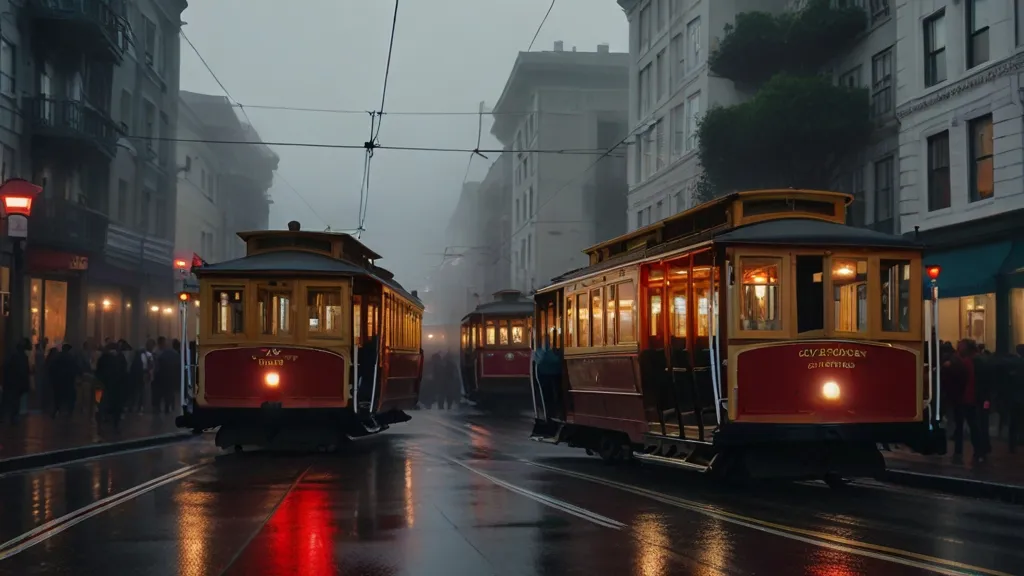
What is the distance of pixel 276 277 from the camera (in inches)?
745

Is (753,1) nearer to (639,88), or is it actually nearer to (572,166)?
(639,88)

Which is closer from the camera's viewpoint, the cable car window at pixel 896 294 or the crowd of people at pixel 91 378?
the cable car window at pixel 896 294

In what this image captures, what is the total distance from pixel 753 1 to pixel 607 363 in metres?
25.5

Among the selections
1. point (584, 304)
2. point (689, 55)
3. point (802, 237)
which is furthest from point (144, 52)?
point (802, 237)

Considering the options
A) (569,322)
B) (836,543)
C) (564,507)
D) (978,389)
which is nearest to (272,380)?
(569,322)

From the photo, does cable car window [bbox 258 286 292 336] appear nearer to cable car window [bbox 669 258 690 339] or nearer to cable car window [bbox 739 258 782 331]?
cable car window [bbox 669 258 690 339]

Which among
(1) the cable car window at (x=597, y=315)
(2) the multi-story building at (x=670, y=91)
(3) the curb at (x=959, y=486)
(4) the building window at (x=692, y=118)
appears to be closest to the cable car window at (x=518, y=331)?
(2) the multi-story building at (x=670, y=91)

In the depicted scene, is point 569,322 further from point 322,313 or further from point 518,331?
point 518,331

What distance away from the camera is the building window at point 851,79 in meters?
32.3

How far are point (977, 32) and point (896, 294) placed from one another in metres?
13.8

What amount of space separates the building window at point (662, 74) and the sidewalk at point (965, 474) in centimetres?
2775

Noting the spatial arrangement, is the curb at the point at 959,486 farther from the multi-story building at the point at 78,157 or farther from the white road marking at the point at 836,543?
the multi-story building at the point at 78,157

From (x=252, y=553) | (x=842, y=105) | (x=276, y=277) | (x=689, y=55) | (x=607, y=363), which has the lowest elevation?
(x=252, y=553)

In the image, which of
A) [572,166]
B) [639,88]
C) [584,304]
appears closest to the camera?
[584,304]
